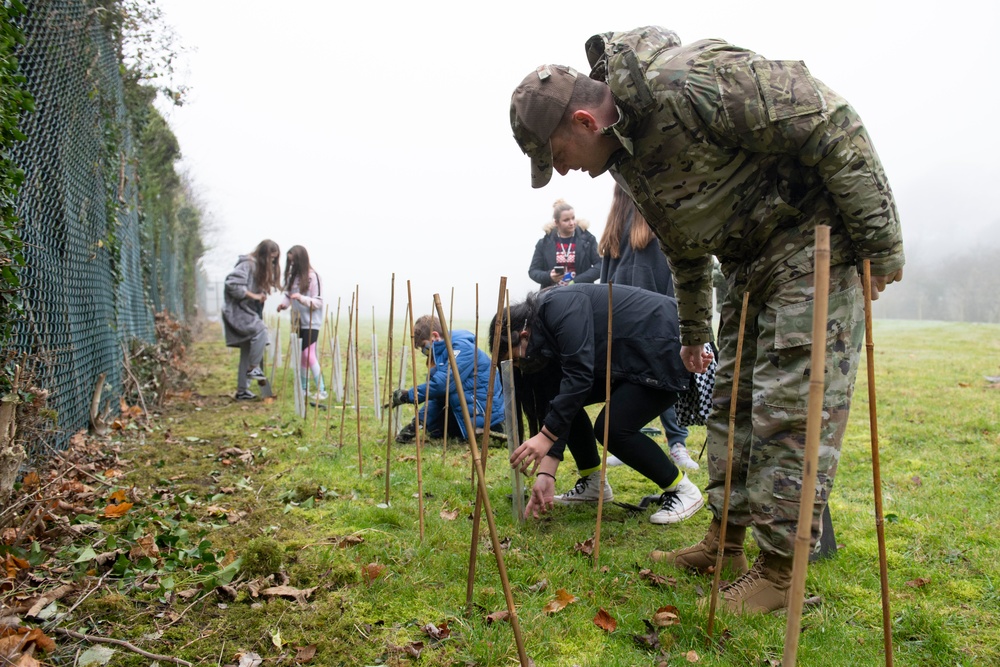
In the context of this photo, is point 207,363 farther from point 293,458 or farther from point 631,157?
point 631,157

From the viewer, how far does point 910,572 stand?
2291mm

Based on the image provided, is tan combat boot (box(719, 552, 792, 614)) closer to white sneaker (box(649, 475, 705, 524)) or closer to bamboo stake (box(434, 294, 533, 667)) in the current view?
bamboo stake (box(434, 294, 533, 667))

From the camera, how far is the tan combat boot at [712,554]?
2230 millimetres

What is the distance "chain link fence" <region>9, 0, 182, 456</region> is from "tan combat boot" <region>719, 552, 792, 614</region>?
9.09ft

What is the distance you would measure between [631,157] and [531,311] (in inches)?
43.3

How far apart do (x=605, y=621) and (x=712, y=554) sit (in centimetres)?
54

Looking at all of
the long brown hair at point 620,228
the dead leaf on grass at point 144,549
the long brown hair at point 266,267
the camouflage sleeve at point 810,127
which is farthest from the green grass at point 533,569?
the long brown hair at point 266,267

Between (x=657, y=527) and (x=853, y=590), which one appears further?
(x=657, y=527)

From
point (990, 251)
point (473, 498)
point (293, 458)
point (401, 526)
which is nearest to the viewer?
point (401, 526)

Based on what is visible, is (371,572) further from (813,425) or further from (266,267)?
(266,267)

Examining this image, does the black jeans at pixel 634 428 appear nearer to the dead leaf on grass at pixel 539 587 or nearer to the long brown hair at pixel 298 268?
the dead leaf on grass at pixel 539 587

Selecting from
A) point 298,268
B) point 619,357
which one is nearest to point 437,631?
point 619,357

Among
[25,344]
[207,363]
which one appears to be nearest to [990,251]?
[207,363]

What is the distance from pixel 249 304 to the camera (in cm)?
683
